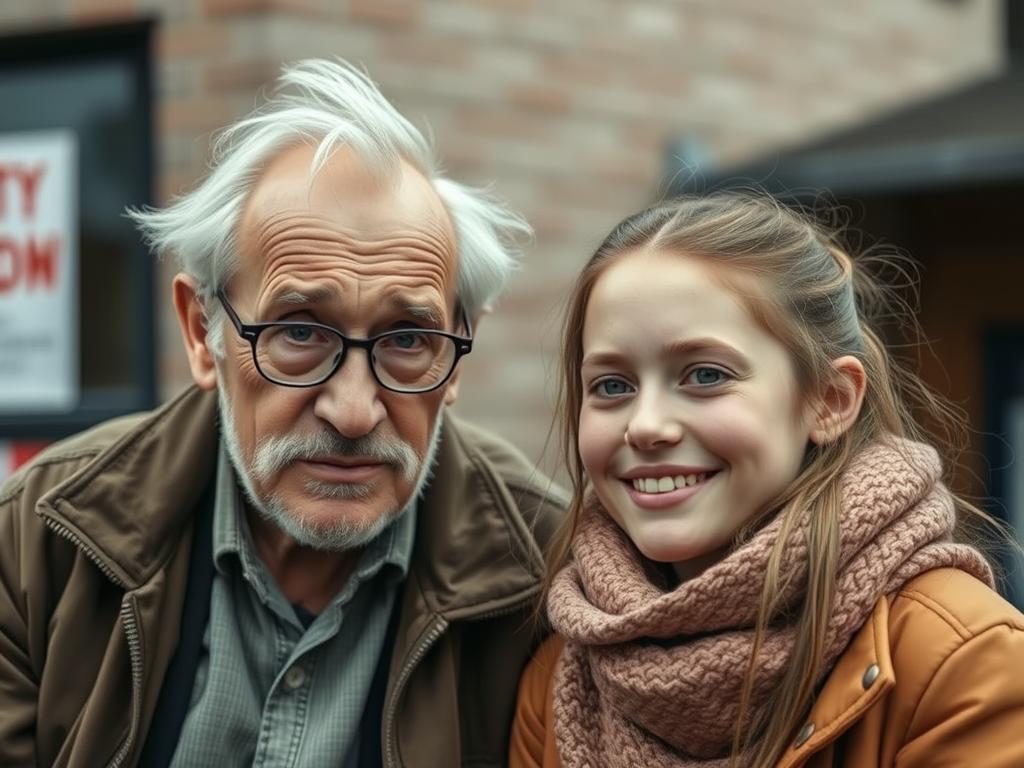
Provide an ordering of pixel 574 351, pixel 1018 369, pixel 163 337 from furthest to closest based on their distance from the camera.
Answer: pixel 1018 369, pixel 163 337, pixel 574 351

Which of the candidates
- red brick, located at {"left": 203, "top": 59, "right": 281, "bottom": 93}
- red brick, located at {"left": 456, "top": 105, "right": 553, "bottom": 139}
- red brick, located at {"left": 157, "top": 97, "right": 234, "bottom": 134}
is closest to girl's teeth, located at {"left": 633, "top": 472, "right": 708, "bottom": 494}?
red brick, located at {"left": 203, "top": 59, "right": 281, "bottom": 93}

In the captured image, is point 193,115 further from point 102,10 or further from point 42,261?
point 42,261

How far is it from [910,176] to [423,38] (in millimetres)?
1774

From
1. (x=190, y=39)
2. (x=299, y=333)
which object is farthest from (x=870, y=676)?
(x=190, y=39)

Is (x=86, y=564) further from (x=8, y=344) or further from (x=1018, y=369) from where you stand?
(x=1018, y=369)

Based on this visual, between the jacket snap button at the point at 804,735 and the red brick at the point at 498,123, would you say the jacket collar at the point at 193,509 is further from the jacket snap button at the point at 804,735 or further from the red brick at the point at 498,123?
the red brick at the point at 498,123

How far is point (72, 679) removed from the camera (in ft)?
8.16

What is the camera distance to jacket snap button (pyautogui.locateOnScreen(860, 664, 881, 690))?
1.94m

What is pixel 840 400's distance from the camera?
226cm

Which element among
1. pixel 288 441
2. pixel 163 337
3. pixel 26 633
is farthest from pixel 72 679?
pixel 163 337

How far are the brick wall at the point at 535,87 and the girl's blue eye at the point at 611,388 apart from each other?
1961mm

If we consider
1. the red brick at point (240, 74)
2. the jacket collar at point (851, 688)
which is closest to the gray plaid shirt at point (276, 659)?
the jacket collar at point (851, 688)

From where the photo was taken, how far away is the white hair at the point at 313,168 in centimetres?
257

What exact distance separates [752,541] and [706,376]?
247 millimetres
